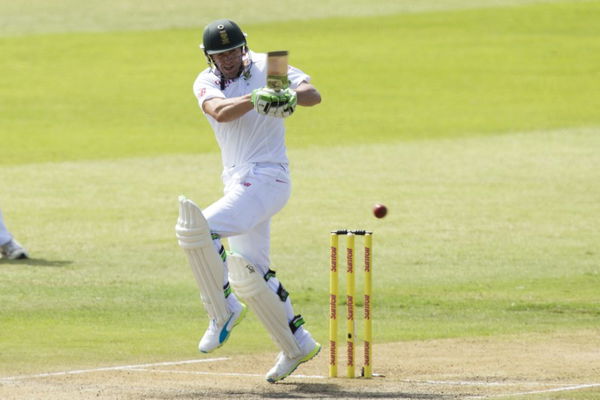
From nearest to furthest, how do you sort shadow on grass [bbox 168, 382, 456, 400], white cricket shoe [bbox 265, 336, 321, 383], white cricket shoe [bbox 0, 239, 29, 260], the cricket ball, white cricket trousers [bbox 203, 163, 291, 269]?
shadow on grass [bbox 168, 382, 456, 400], white cricket trousers [bbox 203, 163, 291, 269], white cricket shoe [bbox 265, 336, 321, 383], the cricket ball, white cricket shoe [bbox 0, 239, 29, 260]

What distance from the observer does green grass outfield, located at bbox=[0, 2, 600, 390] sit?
11609 mm

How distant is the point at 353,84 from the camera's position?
32.7 metres

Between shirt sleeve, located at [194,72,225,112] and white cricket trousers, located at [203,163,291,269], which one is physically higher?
shirt sleeve, located at [194,72,225,112]

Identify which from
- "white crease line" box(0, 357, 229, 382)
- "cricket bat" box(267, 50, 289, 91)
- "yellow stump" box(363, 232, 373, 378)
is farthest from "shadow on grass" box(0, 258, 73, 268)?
"cricket bat" box(267, 50, 289, 91)

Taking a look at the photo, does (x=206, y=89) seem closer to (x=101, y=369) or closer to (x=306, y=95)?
(x=306, y=95)

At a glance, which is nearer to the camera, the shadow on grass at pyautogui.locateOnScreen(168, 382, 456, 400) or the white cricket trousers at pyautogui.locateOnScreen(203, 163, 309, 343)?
the shadow on grass at pyautogui.locateOnScreen(168, 382, 456, 400)

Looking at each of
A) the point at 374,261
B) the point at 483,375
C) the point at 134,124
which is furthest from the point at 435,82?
the point at 483,375

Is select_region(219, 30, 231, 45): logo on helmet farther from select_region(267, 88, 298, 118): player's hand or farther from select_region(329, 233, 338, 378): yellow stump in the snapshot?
select_region(329, 233, 338, 378): yellow stump

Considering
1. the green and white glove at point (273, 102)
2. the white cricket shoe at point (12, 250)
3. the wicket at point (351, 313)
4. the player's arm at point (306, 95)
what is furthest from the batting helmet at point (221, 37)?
the white cricket shoe at point (12, 250)

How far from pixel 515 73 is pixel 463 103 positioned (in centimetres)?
362

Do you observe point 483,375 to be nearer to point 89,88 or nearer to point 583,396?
point 583,396

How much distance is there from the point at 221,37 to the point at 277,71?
573 mm

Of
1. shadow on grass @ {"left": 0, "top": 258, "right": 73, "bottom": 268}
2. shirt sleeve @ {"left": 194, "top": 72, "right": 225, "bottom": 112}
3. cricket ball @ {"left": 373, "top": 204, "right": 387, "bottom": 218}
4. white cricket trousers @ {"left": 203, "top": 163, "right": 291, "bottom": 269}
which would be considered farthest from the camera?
shadow on grass @ {"left": 0, "top": 258, "right": 73, "bottom": 268}

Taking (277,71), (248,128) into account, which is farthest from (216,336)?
(277,71)
